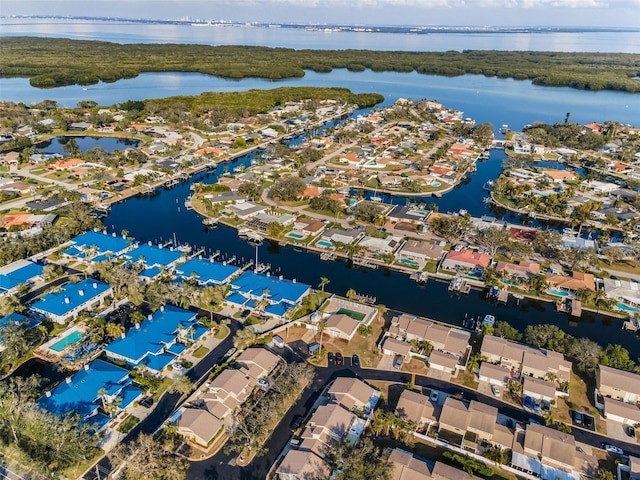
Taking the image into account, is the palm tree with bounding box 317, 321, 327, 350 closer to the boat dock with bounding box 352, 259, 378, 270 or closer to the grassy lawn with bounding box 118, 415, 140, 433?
the boat dock with bounding box 352, 259, 378, 270

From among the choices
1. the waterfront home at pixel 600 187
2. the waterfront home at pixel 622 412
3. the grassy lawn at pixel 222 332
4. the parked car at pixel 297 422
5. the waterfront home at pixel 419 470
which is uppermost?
the waterfront home at pixel 600 187

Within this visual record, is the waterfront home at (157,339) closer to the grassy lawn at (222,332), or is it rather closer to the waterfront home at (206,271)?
the grassy lawn at (222,332)

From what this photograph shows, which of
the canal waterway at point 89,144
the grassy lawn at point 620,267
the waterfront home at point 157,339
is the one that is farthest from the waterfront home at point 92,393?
the canal waterway at point 89,144

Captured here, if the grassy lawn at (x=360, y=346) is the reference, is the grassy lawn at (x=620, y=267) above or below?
above

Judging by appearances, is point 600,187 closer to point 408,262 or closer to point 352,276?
point 408,262

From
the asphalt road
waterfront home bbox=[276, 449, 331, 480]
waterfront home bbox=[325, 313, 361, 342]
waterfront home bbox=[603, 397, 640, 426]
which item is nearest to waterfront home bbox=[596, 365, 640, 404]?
waterfront home bbox=[603, 397, 640, 426]

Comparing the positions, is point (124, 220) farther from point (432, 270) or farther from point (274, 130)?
point (274, 130)
